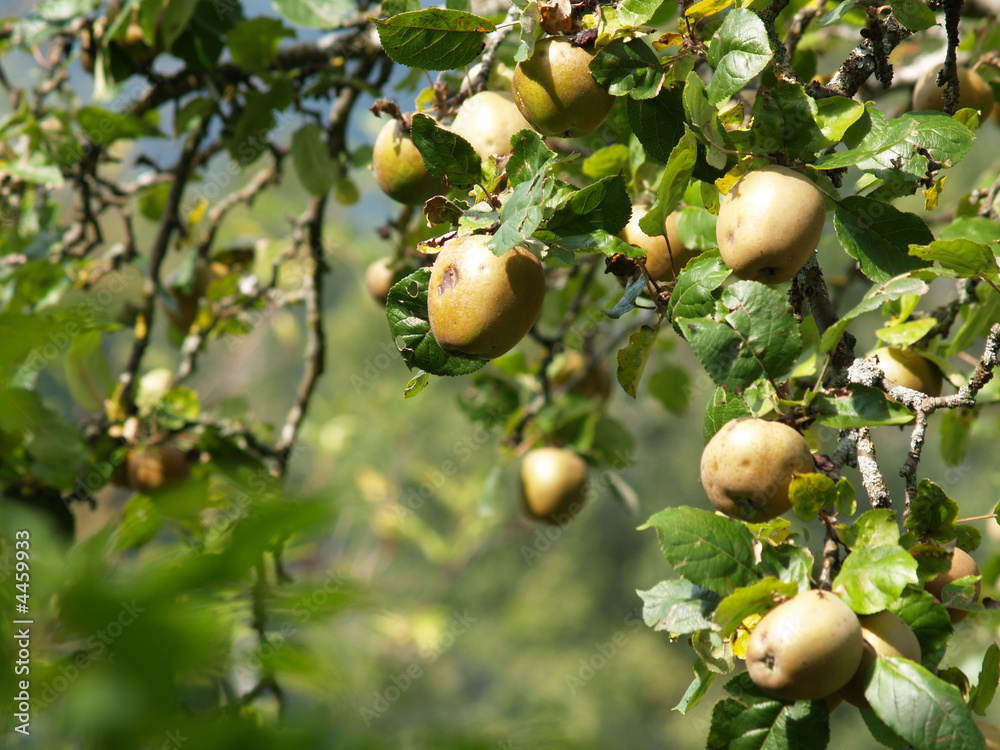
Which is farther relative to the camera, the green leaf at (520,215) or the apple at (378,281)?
the apple at (378,281)

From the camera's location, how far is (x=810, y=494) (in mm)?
778

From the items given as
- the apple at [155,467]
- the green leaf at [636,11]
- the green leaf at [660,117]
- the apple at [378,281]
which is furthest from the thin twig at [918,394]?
the apple at [378,281]

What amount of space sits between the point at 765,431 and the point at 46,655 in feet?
2.15

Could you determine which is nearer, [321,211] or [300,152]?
[300,152]

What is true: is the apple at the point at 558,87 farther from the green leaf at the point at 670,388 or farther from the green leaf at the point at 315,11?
the green leaf at the point at 670,388

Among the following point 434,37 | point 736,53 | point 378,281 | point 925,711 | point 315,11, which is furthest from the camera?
point 378,281

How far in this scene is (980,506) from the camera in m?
9.36

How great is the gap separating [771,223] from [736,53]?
176 mm

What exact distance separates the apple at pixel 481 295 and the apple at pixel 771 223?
21 centimetres

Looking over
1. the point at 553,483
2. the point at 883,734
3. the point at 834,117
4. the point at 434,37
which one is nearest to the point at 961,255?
the point at 834,117

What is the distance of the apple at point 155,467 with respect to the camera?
5.91 ft

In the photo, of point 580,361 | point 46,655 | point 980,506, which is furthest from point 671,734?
point 46,655

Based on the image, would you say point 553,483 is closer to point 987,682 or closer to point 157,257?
point 157,257

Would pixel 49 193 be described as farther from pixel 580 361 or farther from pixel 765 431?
pixel 765 431
